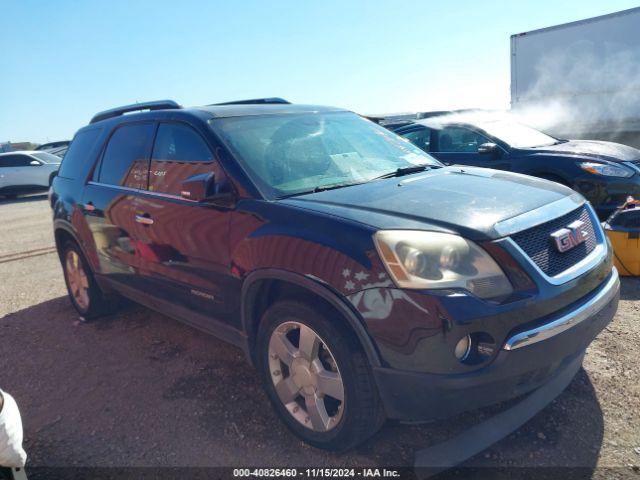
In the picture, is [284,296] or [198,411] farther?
[198,411]

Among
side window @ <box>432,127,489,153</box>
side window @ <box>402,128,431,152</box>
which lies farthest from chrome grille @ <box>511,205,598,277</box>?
side window @ <box>402,128,431,152</box>

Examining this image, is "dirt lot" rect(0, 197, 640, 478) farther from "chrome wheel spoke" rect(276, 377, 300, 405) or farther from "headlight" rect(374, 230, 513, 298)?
"headlight" rect(374, 230, 513, 298)

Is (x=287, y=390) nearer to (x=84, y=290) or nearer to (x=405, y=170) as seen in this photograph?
(x=405, y=170)

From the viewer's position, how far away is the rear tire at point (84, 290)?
4.75 metres

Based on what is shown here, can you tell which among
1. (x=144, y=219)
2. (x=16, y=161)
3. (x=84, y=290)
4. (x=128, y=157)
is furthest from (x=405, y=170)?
(x=16, y=161)

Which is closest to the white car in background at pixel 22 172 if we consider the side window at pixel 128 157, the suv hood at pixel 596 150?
the side window at pixel 128 157

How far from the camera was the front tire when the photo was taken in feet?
7.82

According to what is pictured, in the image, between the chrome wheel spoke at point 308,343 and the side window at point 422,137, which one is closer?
the chrome wheel spoke at point 308,343

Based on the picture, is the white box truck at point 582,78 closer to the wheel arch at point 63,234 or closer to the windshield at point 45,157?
the wheel arch at point 63,234

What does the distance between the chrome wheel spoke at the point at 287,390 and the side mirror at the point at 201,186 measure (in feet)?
3.59

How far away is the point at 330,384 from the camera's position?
8.23 feet

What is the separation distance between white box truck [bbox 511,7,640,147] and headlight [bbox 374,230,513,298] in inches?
517

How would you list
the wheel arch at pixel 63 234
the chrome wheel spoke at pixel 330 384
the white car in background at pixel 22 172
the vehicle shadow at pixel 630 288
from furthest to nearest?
the white car in background at pixel 22 172 < the wheel arch at pixel 63 234 < the vehicle shadow at pixel 630 288 < the chrome wheel spoke at pixel 330 384

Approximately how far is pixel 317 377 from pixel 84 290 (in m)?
3.17
